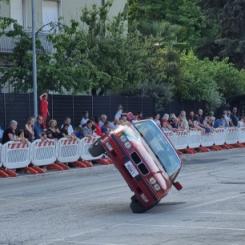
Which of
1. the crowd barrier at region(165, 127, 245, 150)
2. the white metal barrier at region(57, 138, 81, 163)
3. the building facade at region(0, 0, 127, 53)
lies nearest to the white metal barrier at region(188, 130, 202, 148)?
the crowd barrier at region(165, 127, 245, 150)

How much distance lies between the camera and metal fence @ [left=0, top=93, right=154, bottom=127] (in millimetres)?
30456

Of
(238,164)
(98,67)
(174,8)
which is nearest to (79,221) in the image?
(238,164)

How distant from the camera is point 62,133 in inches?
1061

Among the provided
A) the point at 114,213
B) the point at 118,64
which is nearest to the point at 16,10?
the point at 118,64

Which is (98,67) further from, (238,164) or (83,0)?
(238,164)

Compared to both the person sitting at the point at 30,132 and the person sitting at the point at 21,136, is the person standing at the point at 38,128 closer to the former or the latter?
the person sitting at the point at 30,132

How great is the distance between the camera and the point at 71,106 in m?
33.6

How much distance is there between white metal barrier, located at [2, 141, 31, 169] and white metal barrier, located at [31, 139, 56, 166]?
0.92ft

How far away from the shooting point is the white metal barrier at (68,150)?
2514 centimetres

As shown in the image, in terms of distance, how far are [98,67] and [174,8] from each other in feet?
104

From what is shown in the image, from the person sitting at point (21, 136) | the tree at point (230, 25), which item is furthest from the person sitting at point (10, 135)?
the tree at point (230, 25)

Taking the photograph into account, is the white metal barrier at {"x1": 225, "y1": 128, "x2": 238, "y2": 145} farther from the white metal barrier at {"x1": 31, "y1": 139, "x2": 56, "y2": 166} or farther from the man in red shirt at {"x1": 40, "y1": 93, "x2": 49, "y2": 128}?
the white metal barrier at {"x1": 31, "y1": 139, "x2": 56, "y2": 166}

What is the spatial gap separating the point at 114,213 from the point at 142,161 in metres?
1.05

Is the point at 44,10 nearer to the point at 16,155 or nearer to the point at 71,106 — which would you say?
the point at 71,106
